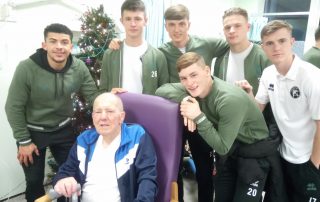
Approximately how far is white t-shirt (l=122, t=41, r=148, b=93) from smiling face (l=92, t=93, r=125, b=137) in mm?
519

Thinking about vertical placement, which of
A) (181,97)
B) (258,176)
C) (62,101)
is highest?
(181,97)

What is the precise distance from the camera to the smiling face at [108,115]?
162 centimetres

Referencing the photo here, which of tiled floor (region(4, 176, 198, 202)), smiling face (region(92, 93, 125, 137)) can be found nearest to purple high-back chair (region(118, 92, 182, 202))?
smiling face (region(92, 93, 125, 137))

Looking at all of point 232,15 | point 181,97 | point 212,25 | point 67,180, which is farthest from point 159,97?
point 212,25

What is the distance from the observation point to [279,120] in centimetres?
173

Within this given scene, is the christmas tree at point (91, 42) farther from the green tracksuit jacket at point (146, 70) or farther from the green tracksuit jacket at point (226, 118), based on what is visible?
the green tracksuit jacket at point (226, 118)

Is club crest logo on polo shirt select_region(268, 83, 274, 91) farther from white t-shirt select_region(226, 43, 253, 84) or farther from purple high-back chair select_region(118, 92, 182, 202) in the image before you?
purple high-back chair select_region(118, 92, 182, 202)

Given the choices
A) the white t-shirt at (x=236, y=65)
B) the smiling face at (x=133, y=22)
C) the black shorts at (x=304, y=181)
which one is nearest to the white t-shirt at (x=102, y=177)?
the smiling face at (x=133, y=22)

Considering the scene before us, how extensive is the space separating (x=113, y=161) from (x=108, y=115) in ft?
0.86

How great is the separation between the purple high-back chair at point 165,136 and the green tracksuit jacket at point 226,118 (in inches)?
4.3

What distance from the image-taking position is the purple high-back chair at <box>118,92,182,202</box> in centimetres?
163

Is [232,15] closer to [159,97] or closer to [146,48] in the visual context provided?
[146,48]

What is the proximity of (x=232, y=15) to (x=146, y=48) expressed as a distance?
66cm

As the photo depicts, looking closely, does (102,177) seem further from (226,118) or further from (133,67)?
(133,67)
